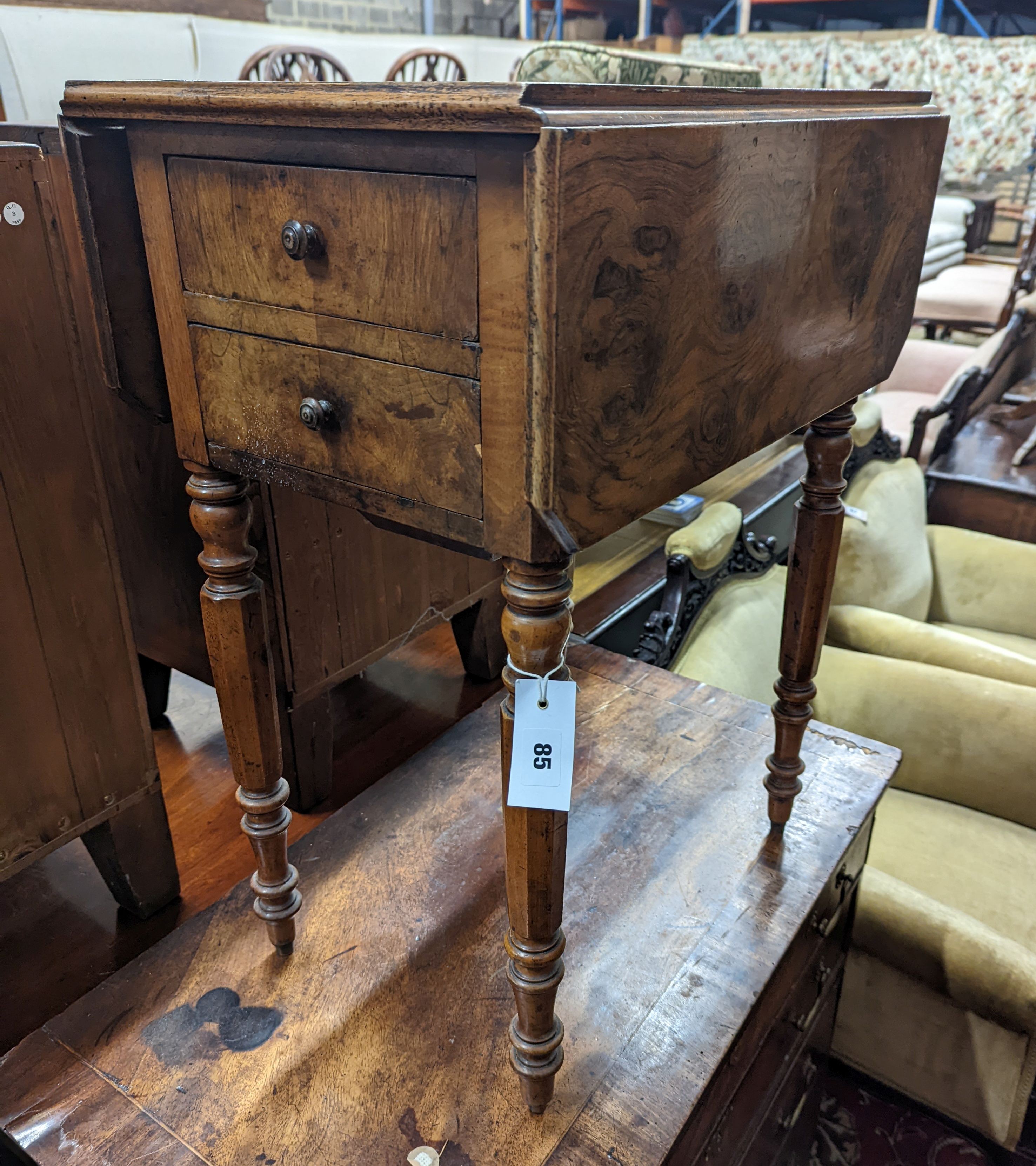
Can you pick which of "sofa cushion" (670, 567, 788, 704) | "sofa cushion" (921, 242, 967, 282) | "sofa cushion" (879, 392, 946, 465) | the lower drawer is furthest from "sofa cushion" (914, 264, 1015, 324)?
the lower drawer

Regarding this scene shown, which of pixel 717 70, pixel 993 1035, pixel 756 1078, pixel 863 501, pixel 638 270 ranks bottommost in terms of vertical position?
pixel 993 1035

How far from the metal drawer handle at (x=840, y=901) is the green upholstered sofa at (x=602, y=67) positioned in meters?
0.94

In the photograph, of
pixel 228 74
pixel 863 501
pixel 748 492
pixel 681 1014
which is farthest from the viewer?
pixel 228 74

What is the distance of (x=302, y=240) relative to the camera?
598 mm

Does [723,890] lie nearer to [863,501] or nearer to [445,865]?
[445,865]

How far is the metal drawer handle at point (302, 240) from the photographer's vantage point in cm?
60

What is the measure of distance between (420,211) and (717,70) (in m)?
0.77

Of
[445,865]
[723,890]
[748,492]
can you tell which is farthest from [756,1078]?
[748,492]

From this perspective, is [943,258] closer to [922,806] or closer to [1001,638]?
[1001,638]

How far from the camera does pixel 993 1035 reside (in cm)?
122

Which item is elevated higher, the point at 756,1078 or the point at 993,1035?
the point at 756,1078

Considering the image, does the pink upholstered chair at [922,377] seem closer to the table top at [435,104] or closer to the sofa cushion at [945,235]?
the sofa cushion at [945,235]

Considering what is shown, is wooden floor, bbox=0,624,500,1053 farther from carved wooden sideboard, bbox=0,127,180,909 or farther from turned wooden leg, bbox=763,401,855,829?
turned wooden leg, bbox=763,401,855,829

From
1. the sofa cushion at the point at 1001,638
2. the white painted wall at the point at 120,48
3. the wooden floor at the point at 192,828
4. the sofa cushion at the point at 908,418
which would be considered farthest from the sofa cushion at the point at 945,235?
the wooden floor at the point at 192,828
